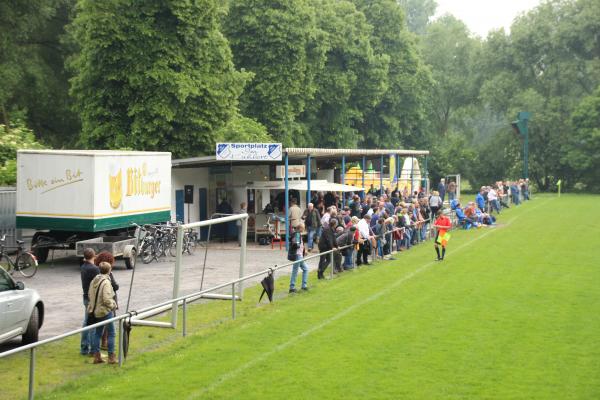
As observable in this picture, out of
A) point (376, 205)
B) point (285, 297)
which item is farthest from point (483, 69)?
point (285, 297)

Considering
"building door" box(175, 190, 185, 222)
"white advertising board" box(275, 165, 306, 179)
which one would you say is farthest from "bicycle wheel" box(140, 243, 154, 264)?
"white advertising board" box(275, 165, 306, 179)

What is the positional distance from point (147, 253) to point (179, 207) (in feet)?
21.1

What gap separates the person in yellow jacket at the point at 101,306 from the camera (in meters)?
13.1

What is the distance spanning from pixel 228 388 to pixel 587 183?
68.4 metres

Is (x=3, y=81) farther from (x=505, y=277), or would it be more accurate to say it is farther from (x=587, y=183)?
(x=587, y=183)

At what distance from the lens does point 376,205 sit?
1203 inches

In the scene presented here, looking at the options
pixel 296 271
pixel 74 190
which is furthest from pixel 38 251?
pixel 296 271

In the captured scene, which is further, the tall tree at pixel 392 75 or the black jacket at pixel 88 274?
the tall tree at pixel 392 75

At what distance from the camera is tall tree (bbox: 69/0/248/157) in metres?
37.5

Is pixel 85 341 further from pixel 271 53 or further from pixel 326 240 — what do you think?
pixel 271 53

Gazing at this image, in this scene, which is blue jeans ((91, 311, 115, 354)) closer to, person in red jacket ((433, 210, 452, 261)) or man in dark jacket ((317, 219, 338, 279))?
man in dark jacket ((317, 219, 338, 279))

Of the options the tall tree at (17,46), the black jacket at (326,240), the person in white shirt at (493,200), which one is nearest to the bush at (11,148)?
the tall tree at (17,46)

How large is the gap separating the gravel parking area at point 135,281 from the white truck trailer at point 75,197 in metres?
0.87

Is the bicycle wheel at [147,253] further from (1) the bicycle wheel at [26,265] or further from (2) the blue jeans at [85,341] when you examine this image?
(2) the blue jeans at [85,341]
